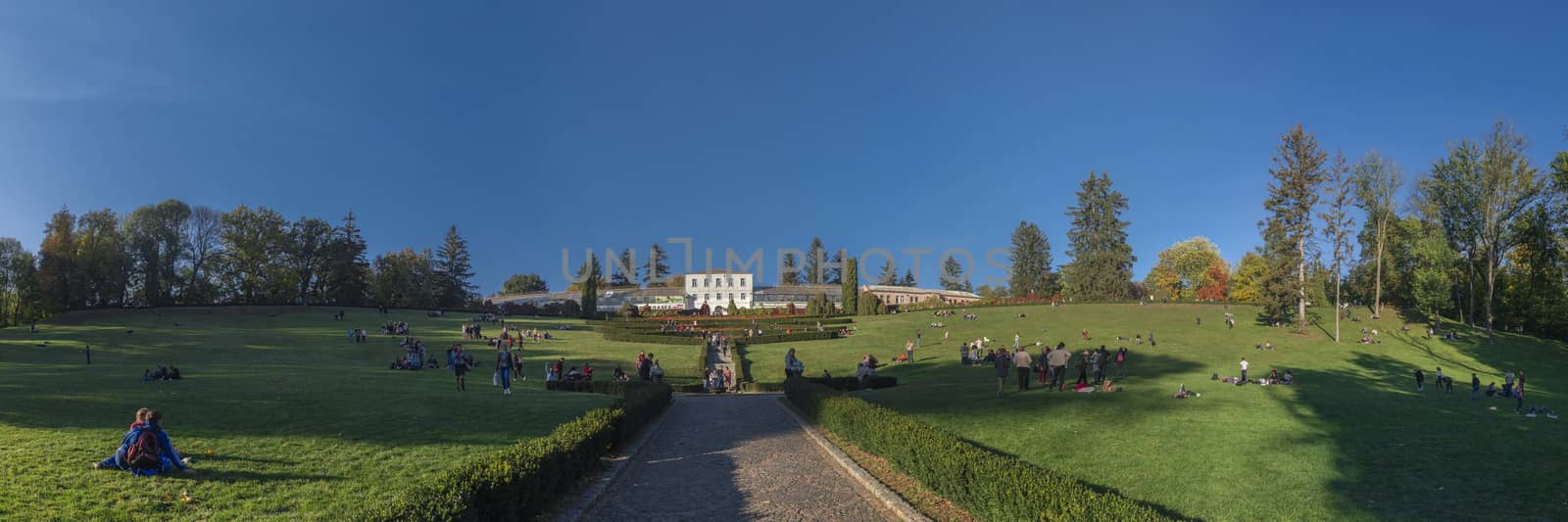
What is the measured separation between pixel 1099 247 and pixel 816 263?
61.7m

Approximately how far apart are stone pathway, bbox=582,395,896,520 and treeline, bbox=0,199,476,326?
6593 cm

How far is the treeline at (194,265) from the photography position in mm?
57000

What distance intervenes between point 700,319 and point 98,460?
2112 inches

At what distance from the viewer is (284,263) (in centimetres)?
7469

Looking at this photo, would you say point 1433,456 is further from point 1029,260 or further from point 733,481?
point 1029,260

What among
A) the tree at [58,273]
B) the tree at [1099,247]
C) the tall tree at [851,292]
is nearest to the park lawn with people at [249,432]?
the tree at [58,273]

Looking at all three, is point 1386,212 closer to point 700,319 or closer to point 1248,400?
point 1248,400

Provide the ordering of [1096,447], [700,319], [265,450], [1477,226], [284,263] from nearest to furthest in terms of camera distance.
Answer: [265,450] < [1096,447] < [1477,226] < [700,319] < [284,263]

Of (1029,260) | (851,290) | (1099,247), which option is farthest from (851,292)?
(1029,260)

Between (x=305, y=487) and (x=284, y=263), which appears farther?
(x=284, y=263)

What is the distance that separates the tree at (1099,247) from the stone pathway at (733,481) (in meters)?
64.4

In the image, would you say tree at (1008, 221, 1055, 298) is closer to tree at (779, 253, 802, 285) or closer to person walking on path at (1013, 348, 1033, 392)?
tree at (779, 253, 802, 285)

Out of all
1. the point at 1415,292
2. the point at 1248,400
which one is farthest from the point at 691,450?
the point at 1415,292

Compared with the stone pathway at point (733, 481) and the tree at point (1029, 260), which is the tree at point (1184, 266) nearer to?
the tree at point (1029, 260)
